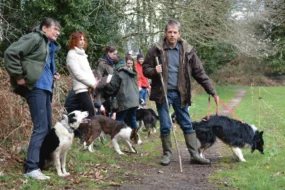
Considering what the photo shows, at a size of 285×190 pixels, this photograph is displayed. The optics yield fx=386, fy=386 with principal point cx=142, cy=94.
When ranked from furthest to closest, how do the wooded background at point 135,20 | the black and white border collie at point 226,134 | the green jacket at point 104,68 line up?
the wooded background at point 135,20, the green jacket at point 104,68, the black and white border collie at point 226,134

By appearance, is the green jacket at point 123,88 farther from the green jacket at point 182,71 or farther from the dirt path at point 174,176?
the green jacket at point 182,71

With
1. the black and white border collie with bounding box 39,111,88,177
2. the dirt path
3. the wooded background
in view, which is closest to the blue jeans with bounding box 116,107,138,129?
the dirt path

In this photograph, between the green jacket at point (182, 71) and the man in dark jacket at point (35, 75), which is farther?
the green jacket at point (182, 71)

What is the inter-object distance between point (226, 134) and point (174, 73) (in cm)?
149

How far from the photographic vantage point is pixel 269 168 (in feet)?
20.1

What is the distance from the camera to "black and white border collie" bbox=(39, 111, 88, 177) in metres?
5.41

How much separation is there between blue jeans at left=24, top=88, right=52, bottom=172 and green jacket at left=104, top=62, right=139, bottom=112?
3126mm

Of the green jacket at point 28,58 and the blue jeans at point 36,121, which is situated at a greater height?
the green jacket at point 28,58

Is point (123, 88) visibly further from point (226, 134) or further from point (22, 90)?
point (22, 90)

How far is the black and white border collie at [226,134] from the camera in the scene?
685cm

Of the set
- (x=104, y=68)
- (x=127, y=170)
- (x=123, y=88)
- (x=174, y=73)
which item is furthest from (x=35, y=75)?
(x=104, y=68)

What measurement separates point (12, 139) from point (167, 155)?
263 centimetres

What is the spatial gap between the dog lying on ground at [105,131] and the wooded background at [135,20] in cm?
315

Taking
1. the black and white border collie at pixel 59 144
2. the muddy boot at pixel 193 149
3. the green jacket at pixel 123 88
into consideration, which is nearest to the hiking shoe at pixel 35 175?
the black and white border collie at pixel 59 144
